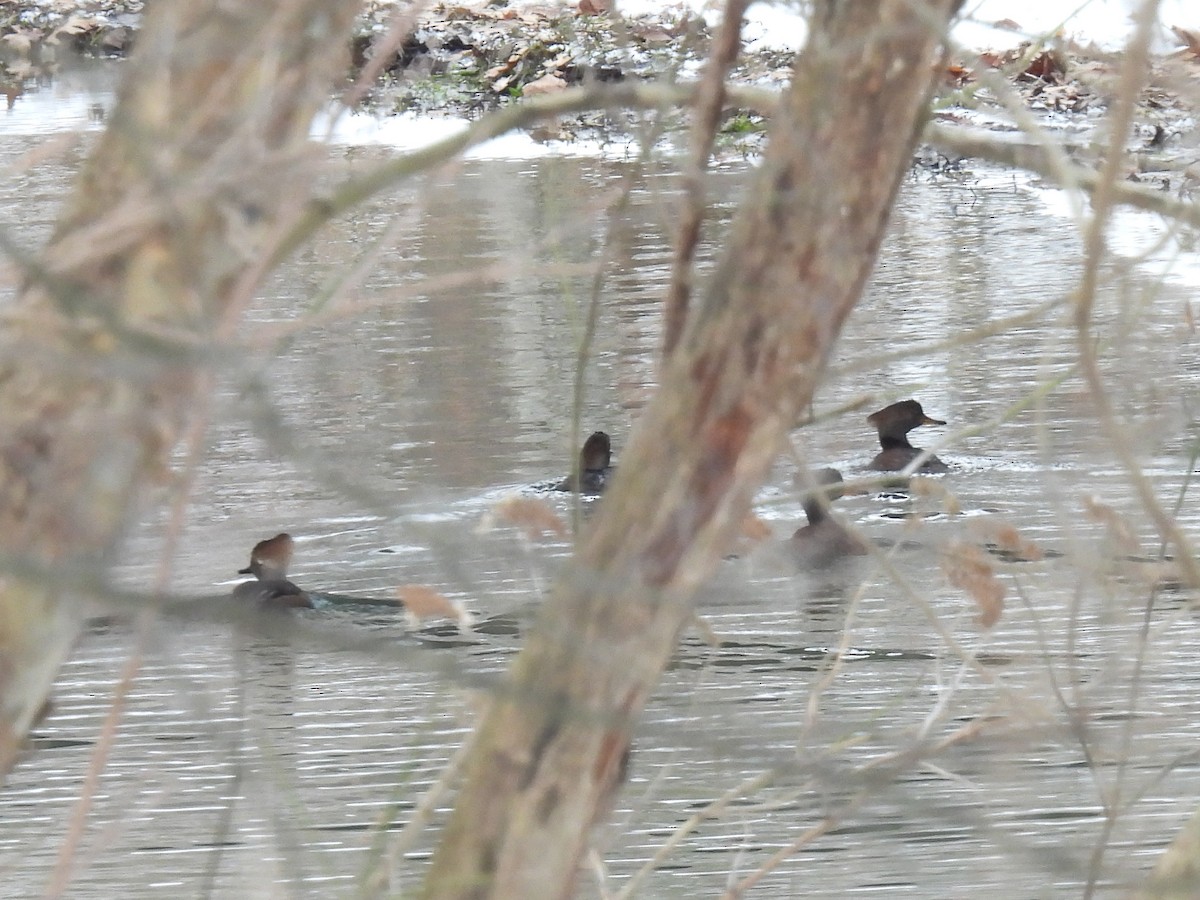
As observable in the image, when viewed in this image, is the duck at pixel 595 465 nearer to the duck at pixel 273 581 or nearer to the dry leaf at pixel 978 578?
the duck at pixel 273 581

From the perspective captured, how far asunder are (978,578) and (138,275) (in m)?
1.14

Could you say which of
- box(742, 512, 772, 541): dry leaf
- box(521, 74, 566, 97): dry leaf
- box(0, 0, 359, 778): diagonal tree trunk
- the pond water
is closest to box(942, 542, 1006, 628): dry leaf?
the pond water

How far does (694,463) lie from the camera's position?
164 centimetres

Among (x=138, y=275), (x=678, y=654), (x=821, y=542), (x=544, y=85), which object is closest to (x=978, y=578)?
(x=138, y=275)

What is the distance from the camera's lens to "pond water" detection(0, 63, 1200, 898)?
5.72ft

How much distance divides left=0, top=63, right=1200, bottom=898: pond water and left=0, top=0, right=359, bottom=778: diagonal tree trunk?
0.26 feet

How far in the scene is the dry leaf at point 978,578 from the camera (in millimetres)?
2252

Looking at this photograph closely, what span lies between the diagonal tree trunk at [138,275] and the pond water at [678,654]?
3.1 inches

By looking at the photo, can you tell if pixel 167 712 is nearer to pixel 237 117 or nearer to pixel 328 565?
pixel 328 565

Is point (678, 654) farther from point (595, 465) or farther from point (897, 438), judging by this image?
point (897, 438)

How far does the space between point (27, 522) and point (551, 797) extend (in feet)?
1.74

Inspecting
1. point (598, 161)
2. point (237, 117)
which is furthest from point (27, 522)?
point (598, 161)

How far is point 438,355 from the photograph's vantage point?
7.10 metres

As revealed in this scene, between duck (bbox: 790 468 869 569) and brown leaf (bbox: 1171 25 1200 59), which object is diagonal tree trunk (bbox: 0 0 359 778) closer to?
brown leaf (bbox: 1171 25 1200 59)
